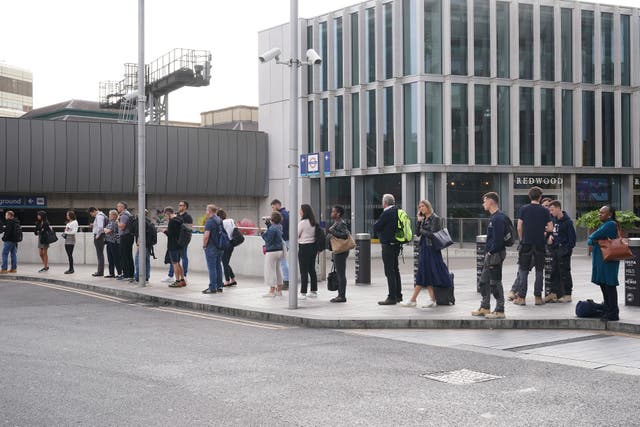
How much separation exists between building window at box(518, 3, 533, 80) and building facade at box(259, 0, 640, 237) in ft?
0.16

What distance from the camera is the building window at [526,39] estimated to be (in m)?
37.5

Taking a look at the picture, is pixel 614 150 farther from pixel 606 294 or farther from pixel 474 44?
pixel 606 294

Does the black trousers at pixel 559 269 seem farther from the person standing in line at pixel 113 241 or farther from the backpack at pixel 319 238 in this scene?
the person standing in line at pixel 113 241

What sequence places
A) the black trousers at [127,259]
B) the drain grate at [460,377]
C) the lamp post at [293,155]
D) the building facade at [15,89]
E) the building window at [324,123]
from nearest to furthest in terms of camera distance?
the drain grate at [460,377] < the lamp post at [293,155] < the black trousers at [127,259] < the building window at [324,123] < the building facade at [15,89]

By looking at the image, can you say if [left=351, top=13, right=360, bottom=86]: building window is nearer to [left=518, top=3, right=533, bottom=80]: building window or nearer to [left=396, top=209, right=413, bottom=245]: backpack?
[left=518, top=3, right=533, bottom=80]: building window

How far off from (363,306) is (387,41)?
87.1 ft

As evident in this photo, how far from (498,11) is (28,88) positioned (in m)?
75.1

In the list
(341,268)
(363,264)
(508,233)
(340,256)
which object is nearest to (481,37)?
(363,264)

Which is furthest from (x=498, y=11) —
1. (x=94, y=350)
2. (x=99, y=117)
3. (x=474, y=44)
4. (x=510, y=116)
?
(x=99, y=117)

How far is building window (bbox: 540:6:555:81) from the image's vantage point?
37969mm

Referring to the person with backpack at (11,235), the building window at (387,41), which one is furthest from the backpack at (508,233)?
the building window at (387,41)

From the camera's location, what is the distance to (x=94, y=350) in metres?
9.20

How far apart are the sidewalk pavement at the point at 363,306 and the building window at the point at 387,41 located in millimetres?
19199

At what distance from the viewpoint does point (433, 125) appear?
36281mm
